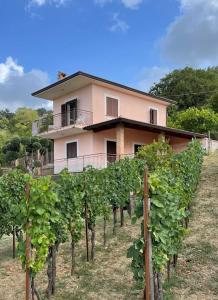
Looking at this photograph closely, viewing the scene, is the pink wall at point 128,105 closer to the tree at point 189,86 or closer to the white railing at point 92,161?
the white railing at point 92,161

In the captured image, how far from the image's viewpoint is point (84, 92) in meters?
24.3

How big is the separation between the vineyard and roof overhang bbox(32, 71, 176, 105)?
1110 cm

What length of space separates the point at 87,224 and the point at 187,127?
22.7 metres

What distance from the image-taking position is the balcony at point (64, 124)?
23.7m

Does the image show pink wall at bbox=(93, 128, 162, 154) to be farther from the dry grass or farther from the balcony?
the dry grass

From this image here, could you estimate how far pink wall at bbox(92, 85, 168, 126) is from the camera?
78.8 feet

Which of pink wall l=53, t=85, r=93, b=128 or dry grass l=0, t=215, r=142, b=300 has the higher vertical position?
pink wall l=53, t=85, r=93, b=128

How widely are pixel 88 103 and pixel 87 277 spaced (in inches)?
670

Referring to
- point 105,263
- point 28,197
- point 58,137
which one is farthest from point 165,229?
point 58,137

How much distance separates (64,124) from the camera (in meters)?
25.3

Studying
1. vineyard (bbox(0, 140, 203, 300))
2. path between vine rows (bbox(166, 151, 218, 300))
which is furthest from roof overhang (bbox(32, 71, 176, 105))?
path between vine rows (bbox(166, 151, 218, 300))

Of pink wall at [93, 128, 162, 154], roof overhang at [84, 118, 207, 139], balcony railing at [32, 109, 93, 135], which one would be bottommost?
pink wall at [93, 128, 162, 154]

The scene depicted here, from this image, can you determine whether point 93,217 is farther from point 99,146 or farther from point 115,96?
point 115,96

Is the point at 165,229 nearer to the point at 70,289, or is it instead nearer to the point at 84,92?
the point at 70,289
